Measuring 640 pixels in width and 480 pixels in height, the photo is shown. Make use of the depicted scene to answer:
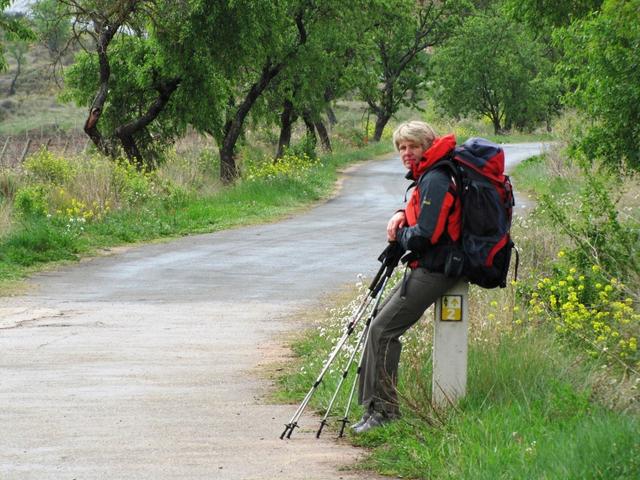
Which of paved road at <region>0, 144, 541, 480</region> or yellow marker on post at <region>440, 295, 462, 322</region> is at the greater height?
yellow marker on post at <region>440, 295, 462, 322</region>

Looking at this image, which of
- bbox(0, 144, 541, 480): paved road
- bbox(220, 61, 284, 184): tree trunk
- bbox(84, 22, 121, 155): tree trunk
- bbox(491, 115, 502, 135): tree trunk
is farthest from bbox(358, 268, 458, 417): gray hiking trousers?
bbox(491, 115, 502, 135): tree trunk

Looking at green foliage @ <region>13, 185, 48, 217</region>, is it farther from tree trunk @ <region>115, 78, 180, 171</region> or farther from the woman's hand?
the woman's hand

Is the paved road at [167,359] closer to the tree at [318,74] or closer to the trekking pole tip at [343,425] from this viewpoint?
the trekking pole tip at [343,425]

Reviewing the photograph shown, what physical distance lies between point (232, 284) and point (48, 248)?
13.5 feet

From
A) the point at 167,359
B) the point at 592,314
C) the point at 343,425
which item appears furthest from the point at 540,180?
the point at 343,425

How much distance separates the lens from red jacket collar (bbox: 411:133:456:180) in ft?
22.3

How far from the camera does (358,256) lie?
19.9m

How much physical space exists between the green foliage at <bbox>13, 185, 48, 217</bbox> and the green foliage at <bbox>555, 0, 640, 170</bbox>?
936 cm

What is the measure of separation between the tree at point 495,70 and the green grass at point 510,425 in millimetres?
62478

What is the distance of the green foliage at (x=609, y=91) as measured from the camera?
48.6 feet

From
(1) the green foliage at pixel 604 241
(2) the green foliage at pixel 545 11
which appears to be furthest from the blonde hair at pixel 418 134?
(2) the green foliage at pixel 545 11

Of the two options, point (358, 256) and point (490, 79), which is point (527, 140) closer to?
point (490, 79)

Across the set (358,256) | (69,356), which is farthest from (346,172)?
(69,356)

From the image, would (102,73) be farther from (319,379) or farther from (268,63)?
(319,379)
